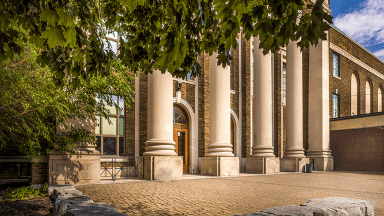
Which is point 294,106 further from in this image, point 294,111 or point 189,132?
point 189,132

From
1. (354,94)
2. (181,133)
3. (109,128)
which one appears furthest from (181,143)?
(354,94)

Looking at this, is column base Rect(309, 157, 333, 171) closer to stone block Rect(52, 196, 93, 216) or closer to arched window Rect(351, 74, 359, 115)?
arched window Rect(351, 74, 359, 115)

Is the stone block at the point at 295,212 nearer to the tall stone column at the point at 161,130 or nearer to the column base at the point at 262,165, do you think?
the tall stone column at the point at 161,130

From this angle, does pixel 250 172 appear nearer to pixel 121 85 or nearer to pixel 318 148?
pixel 318 148

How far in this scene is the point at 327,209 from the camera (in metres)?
4.61

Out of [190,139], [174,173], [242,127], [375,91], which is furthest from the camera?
[375,91]

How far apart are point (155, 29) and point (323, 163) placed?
1918 centimetres

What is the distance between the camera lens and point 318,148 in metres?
21.5

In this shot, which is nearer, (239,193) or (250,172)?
(239,193)

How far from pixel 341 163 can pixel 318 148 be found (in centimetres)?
290

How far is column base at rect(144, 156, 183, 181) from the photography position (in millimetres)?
11656

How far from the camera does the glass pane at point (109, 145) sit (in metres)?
13.3

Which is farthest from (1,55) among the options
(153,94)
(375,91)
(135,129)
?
(375,91)

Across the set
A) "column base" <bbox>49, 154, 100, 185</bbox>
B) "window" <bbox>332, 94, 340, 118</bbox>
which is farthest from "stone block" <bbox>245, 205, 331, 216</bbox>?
"window" <bbox>332, 94, 340, 118</bbox>
